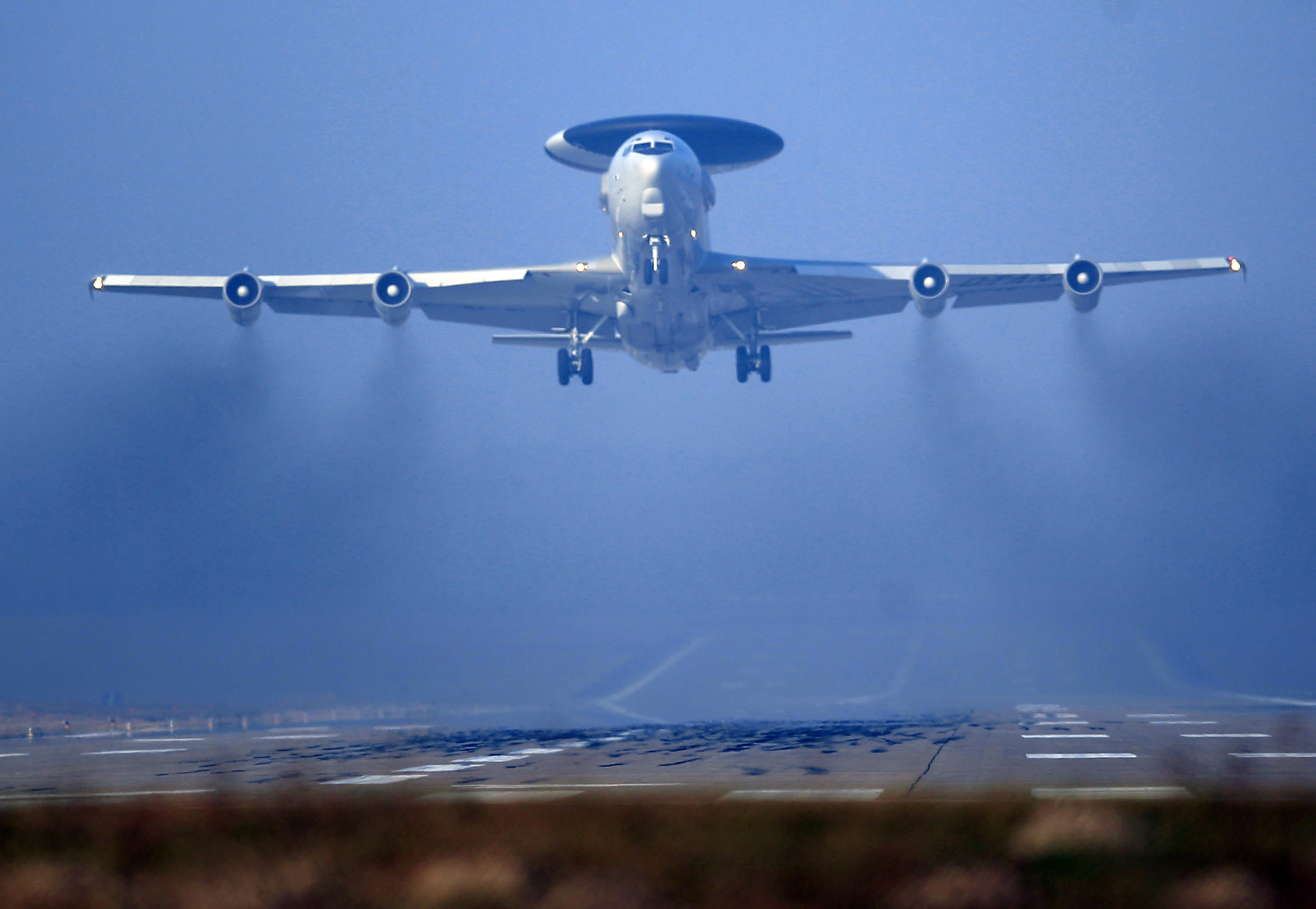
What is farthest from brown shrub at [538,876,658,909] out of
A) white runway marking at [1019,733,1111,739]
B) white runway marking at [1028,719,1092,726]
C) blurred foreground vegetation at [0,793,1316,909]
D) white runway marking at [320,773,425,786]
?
white runway marking at [1028,719,1092,726]

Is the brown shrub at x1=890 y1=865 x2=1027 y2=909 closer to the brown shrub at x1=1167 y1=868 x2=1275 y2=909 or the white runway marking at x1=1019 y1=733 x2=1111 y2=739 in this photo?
the brown shrub at x1=1167 y1=868 x2=1275 y2=909

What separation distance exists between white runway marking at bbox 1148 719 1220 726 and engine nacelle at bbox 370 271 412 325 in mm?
32896

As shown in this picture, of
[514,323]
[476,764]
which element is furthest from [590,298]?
[476,764]

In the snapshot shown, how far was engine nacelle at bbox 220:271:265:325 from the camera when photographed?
156ft

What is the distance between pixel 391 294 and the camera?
48844mm

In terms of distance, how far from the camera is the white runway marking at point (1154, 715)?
4934cm

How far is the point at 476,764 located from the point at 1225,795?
18325mm

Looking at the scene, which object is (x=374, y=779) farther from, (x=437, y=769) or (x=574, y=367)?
(x=574, y=367)

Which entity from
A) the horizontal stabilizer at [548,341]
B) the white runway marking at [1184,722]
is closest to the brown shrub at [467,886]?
the white runway marking at [1184,722]

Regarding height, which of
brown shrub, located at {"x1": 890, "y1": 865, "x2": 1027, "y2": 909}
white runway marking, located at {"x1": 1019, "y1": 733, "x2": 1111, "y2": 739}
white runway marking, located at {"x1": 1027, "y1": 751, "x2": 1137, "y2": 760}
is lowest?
white runway marking, located at {"x1": 1019, "y1": 733, "x2": 1111, "y2": 739}

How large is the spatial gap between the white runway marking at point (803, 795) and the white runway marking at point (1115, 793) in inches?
112

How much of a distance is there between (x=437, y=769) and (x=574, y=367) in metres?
29.1

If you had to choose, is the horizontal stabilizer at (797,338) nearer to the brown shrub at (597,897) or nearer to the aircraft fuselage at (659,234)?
the aircraft fuselage at (659,234)

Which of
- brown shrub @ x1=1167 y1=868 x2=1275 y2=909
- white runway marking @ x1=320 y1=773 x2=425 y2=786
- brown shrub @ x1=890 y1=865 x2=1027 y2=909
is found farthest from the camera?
white runway marking @ x1=320 y1=773 x2=425 y2=786
